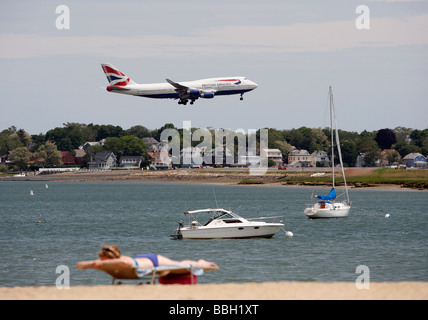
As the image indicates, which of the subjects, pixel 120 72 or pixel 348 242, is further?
pixel 120 72

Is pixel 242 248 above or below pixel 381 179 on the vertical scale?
below

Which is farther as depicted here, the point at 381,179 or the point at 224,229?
the point at 381,179

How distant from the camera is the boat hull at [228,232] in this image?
49.3 metres

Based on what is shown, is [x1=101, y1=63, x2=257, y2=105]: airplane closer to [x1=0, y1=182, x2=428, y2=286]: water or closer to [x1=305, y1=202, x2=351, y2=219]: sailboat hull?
[x1=0, y1=182, x2=428, y2=286]: water

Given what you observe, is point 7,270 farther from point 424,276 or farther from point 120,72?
point 120,72

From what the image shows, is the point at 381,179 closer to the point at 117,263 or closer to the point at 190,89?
the point at 190,89

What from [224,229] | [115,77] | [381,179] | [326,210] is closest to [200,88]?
[115,77]

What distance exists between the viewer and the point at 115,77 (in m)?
108

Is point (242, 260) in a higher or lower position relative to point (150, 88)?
lower

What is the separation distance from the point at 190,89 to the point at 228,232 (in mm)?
46965

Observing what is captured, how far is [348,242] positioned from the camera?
2064 inches

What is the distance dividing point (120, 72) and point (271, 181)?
92.1m

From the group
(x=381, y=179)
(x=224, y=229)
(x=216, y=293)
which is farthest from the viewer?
(x=381, y=179)
